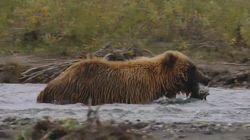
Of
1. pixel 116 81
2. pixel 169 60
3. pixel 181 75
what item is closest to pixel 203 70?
pixel 181 75

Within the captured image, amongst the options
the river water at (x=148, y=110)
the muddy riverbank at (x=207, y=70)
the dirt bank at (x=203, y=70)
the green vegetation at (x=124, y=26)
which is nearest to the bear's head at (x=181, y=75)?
the river water at (x=148, y=110)

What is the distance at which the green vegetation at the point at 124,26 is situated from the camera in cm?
1700

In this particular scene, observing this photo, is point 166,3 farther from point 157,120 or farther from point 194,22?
point 157,120

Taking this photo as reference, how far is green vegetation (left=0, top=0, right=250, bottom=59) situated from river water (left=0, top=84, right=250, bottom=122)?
4.79m

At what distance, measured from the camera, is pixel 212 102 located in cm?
1150

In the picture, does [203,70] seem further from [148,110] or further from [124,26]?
[148,110]

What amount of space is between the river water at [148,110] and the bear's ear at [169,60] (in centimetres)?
56

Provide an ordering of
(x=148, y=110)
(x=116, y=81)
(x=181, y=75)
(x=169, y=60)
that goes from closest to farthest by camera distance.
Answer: (x=148, y=110) < (x=116, y=81) < (x=169, y=60) < (x=181, y=75)

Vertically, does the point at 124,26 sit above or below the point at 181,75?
above

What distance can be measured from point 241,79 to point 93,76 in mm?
4271

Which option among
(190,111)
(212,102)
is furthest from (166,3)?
(190,111)

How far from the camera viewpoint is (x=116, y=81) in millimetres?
10812

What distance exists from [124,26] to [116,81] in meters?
7.01

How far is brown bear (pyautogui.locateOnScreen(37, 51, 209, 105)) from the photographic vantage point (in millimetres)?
10695
